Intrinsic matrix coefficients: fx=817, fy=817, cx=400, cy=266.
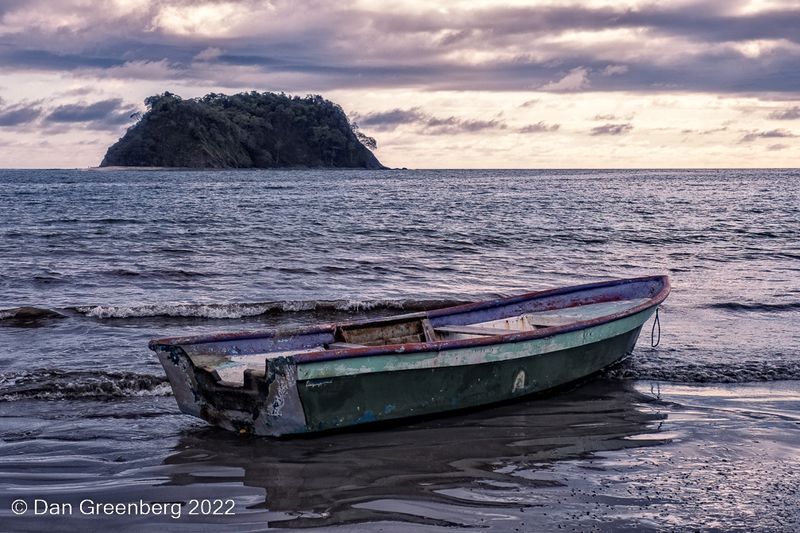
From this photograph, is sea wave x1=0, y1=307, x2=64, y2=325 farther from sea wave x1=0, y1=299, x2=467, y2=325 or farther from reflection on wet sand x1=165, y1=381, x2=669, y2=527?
reflection on wet sand x1=165, y1=381, x2=669, y2=527

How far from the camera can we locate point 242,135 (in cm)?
16688

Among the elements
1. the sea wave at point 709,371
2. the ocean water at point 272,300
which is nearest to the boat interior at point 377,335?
the ocean water at point 272,300

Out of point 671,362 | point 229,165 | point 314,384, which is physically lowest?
point 671,362

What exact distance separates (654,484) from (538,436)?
4.90 ft

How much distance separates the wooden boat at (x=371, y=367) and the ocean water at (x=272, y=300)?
286 mm

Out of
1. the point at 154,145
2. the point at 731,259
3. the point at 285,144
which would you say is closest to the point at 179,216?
the point at 731,259

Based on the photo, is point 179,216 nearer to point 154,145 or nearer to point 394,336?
point 394,336

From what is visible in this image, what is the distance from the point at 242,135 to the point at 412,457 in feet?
544

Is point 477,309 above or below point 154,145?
below

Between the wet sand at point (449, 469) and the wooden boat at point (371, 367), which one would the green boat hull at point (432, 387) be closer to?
the wooden boat at point (371, 367)

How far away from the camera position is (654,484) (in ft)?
19.6

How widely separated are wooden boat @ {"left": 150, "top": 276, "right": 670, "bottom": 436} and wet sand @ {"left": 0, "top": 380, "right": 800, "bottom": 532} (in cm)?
23

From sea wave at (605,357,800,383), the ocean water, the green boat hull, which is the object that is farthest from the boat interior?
sea wave at (605,357,800,383)

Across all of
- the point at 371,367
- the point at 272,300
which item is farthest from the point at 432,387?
the point at 272,300
